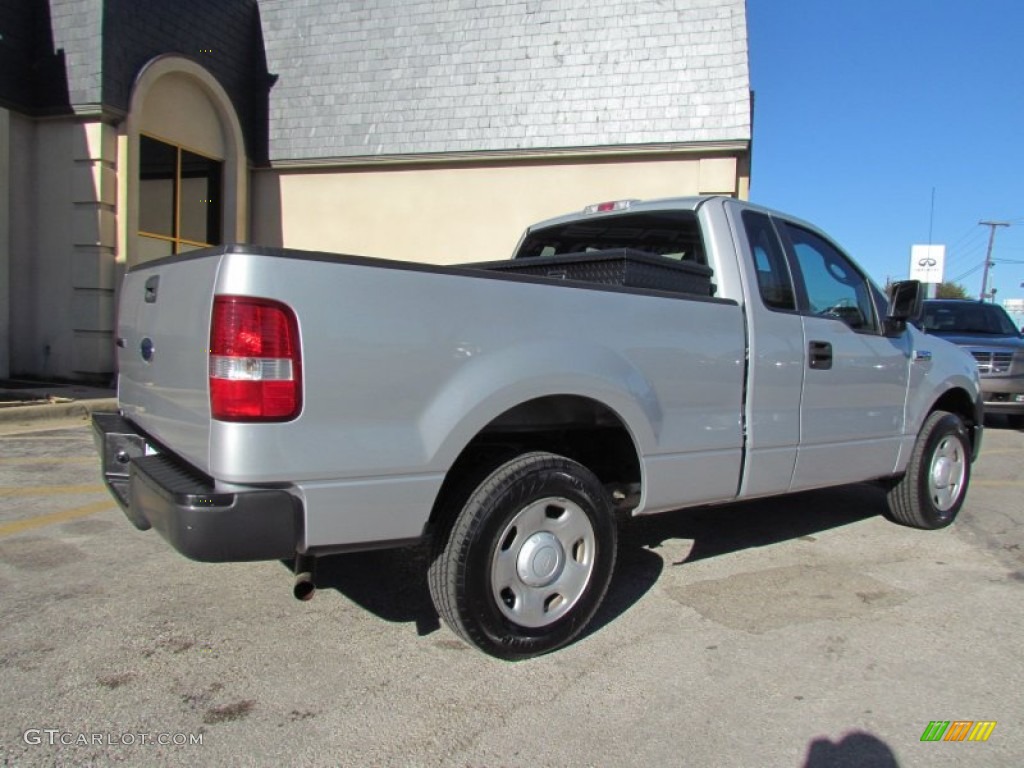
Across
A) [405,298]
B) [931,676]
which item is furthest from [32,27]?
[931,676]

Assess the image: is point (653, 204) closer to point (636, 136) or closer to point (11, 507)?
point (11, 507)

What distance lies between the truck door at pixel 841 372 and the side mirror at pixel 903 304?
0.22 feet

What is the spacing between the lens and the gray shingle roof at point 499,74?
12.1 metres

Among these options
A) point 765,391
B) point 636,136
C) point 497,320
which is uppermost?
point 636,136

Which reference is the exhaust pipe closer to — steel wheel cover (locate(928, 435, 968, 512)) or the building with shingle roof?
steel wheel cover (locate(928, 435, 968, 512))

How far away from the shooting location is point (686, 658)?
3334 mm

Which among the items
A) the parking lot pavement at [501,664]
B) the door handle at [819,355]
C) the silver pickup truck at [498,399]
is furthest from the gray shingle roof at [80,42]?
the door handle at [819,355]

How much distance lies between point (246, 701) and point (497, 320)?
1.63 metres

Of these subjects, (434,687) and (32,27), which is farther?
(32,27)

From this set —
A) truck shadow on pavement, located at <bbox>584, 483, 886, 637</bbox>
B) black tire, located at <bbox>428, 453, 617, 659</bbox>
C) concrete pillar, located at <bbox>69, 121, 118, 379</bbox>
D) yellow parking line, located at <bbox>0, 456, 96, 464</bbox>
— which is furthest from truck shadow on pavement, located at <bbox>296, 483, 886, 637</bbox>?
concrete pillar, located at <bbox>69, 121, 118, 379</bbox>

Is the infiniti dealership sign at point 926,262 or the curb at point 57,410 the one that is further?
the infiniti dealership sign at point 926,262

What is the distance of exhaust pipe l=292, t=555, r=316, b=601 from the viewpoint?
3.04m

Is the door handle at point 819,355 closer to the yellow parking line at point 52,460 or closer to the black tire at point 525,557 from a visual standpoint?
the black tire at point 525,557

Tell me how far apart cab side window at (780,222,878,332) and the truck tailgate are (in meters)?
3.12
